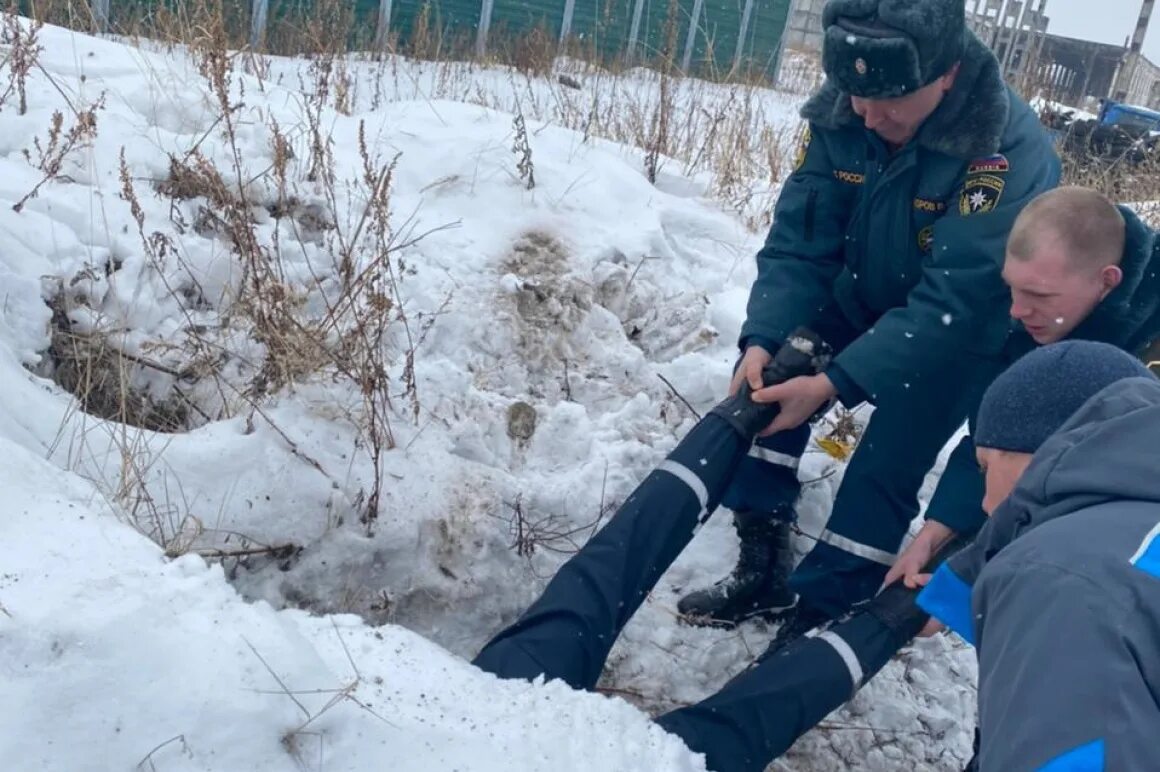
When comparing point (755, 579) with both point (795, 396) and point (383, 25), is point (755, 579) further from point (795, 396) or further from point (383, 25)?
point (383, 25)

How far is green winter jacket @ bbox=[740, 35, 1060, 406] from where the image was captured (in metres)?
A: 2.68

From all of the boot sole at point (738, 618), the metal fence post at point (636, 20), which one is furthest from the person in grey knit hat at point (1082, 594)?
the metal fence post at point (636, 20)

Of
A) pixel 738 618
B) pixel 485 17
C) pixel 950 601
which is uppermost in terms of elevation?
pixel 485 17

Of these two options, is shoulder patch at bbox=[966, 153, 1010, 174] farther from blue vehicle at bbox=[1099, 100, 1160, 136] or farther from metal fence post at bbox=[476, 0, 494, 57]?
metal fence post at bbox=[476, 0, 494, 57]

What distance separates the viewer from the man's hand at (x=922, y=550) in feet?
8.81

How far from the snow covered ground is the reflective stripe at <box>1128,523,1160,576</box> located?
102 centimetres

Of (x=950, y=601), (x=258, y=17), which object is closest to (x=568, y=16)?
(x=258, y=17)

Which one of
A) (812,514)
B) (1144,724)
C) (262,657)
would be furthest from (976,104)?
(262,657)

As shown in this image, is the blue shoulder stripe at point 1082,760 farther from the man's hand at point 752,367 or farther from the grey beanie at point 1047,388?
the man's hand at point 752,367

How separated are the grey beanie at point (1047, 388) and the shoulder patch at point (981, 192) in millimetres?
1130

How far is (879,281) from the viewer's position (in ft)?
9.89

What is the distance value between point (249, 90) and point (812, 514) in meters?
3.14

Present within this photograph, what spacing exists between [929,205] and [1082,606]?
71.0 inches

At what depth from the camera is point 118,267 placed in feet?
11.1
